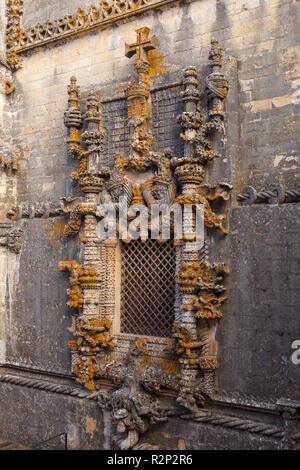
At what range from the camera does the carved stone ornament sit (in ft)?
20.7

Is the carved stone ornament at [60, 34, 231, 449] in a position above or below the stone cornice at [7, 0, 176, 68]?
below

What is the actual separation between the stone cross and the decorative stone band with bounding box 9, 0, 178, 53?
0.47 metres

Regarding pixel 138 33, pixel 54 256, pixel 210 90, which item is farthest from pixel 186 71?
pixel 54 256

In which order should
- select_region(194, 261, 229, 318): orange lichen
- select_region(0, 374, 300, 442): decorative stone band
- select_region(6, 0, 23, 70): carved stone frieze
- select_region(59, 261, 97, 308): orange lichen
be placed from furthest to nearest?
select_region(6, 0, 23, 70): carved stone frieze, select_region(59, 261, 97, 308): orange lichen, select_region(194, 261, 229, 318): orange lichen, select_region(0, 374, 300, 442): decorative stone band

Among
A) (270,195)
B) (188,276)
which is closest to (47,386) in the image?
(188,276)

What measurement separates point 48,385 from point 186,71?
5.31 meters

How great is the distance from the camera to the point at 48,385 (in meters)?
7.87

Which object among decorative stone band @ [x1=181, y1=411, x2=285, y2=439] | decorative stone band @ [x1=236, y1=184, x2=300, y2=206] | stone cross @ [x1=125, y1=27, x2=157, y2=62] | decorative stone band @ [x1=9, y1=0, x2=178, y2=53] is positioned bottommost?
decorative stone band @ [x1=181, y1=411, x2=285, y2=439]

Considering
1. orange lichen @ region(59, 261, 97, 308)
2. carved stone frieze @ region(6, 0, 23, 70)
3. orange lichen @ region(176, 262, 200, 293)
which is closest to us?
orange lichen @ region(176, 262, 200, 293)

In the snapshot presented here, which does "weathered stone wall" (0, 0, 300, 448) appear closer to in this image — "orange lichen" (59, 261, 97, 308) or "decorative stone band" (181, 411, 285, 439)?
"decorative stone band" (181, 411, 285, 439)

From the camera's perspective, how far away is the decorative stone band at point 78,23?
7.36 metres

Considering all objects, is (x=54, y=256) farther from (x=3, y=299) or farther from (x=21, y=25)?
A: (x=21, y=25)

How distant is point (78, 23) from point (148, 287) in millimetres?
4480

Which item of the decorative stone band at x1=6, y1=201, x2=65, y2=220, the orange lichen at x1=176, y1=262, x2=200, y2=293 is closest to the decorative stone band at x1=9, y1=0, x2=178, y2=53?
the decorative stone band at x1=6, y1=201, x2=65, y2=220
